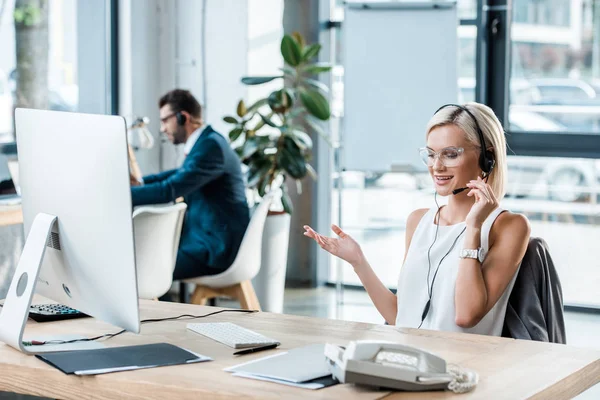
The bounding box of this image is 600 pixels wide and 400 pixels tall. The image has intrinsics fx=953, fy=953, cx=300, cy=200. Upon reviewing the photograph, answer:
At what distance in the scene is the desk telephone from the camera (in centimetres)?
174

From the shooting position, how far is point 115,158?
1957 millimetres

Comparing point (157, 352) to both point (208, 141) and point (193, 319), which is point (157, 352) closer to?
point (193, 319)

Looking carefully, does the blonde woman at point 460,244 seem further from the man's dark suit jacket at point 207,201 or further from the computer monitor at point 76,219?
the man's dark suit jacket at point 207,201

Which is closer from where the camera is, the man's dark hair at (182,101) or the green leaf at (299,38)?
the man's dark hair at (182,101)

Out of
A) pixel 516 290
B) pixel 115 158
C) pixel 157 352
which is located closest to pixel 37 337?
pixel 157 352

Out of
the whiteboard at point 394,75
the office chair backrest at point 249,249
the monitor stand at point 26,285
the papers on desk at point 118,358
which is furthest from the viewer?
the whiteboard at point 394,75

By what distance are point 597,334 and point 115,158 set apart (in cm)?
402

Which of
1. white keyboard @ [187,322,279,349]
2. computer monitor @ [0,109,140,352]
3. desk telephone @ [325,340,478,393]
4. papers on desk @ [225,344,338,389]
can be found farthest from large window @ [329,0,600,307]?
desk telephone @ [325,340,478,393]

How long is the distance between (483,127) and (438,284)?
448 millimetres

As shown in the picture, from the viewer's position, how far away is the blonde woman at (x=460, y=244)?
247 cm

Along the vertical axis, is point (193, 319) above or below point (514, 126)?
below

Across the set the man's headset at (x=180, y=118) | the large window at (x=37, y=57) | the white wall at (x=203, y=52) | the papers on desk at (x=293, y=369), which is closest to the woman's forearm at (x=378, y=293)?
the papers on desk at (x=293, y=369)

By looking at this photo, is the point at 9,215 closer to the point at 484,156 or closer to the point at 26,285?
the point at 26,285

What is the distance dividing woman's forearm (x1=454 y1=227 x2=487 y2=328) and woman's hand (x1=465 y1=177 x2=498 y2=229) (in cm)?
2
